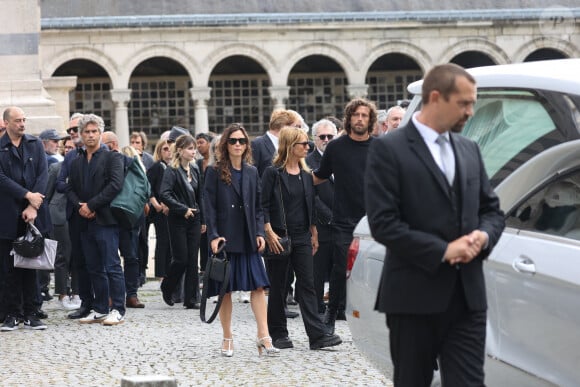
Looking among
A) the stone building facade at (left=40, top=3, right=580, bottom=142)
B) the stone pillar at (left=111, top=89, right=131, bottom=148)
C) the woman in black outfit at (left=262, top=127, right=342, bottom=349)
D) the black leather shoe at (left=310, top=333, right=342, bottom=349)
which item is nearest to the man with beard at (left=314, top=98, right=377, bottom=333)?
the woman in black outfit at (left=262, top=127, right=342, bottom=349)

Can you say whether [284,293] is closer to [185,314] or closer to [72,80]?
[185,314]

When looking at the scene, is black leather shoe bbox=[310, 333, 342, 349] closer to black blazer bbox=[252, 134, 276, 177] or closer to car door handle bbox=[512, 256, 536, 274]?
black blazer bbox=[252, 134, 276, 177]

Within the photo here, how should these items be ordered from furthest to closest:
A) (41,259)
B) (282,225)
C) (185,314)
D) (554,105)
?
(185,314) → (41,259) → (282,225) → (554,105)

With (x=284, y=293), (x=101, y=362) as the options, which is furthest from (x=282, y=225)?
(x=101, y=362)

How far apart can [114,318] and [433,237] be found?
643 cm

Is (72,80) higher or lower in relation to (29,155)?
higher

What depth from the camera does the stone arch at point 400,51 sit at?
39781mm

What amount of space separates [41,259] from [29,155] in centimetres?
89

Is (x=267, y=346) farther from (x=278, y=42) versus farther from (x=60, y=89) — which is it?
(x=278, y=42)

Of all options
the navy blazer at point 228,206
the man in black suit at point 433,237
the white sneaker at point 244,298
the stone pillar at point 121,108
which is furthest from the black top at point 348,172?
the stone pillar at point 121,108

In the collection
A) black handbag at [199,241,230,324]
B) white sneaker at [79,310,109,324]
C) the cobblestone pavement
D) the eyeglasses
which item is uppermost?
the eyeglasses

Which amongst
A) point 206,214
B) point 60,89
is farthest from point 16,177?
point 60,89

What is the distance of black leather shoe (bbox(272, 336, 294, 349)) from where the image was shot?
8.72 meters

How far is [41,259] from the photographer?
32.7 feet
